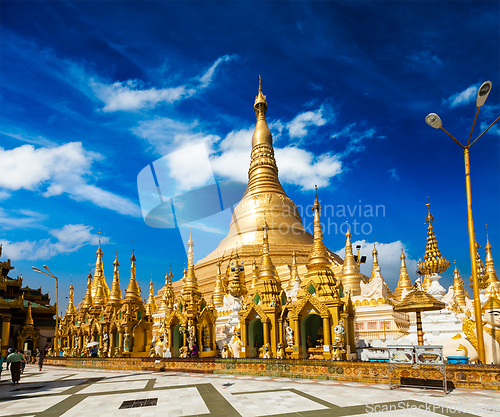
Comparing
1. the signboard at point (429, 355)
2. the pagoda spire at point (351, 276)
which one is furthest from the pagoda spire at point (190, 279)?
the signboard at point (429, 355)

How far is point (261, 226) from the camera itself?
161ft

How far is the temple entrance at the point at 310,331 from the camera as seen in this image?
60.5 ft

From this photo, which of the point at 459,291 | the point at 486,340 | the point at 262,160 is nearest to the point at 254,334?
the point at 486,340

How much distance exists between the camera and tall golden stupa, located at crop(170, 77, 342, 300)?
44.6 m

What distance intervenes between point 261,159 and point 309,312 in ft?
129

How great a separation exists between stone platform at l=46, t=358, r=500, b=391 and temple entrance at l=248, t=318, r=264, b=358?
12.9 ft

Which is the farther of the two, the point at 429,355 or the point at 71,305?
the point at 71,305

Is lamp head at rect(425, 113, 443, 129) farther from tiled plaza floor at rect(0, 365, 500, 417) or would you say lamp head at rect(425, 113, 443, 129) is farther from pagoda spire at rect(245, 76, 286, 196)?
pagoda spire at rect(245, 76, 286, 196)

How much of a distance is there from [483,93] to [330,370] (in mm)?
10341

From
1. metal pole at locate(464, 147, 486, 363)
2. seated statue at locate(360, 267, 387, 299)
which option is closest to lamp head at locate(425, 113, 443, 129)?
metal pole at locate(464, 147, 486, 363)

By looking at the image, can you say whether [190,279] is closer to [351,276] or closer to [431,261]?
[351,276]

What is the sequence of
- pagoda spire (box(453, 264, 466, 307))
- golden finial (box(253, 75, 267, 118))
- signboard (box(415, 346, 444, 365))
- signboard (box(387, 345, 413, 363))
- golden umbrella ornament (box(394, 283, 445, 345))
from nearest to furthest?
signboard (box(415, 346, 444, 365)), signboard (box(387, 345, 413, 363)), golden umbrella ornament (box(394, 283, 445, 345)), pagoda spire (box(453, 264, 466, 307)), golden finial (box(253, 75, 267, 118))

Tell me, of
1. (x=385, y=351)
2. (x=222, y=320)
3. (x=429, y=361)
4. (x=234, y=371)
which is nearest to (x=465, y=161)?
(x=429, y=361)

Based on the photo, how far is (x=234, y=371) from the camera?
16.4 meters
